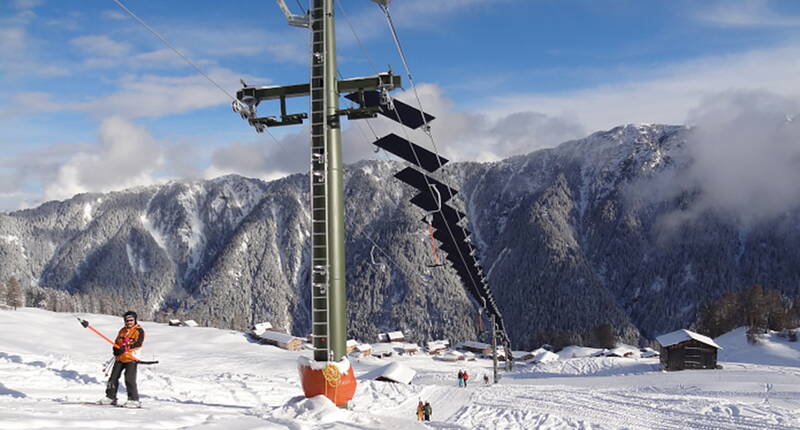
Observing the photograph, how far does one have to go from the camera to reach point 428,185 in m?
23.8

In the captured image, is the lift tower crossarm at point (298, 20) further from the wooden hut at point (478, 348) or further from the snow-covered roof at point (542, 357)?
the wooden hut at point (478, 348)

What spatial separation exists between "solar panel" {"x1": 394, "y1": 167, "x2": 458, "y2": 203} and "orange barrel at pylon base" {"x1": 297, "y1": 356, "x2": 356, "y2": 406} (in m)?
11.6

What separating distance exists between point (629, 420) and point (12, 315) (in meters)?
112

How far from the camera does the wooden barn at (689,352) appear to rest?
6756 cm

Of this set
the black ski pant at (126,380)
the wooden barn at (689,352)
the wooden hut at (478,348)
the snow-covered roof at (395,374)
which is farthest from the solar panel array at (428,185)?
the wooden hut at (478,348)

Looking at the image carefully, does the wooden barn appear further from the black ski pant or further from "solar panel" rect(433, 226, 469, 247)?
the black ski pant

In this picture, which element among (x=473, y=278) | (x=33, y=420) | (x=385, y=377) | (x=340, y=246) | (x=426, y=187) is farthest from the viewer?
(x=385, y=377)

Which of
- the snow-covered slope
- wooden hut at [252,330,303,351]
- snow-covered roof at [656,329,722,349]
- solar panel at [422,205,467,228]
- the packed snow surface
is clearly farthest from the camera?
wooden hut at [252,330,303,351]

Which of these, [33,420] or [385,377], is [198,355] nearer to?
[385,377]

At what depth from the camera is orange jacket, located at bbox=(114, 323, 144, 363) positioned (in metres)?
11.8

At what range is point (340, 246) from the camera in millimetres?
12500

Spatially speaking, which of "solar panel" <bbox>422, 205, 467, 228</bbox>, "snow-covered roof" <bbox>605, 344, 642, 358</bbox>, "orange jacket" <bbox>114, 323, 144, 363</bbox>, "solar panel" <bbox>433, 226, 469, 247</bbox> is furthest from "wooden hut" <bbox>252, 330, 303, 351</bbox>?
"orange jacket" <bbox>114, 323, 144, 363</bbox>

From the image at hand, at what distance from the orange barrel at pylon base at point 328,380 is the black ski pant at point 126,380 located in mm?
3642

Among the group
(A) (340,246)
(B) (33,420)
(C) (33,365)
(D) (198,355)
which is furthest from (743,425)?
(D) (198,355)
